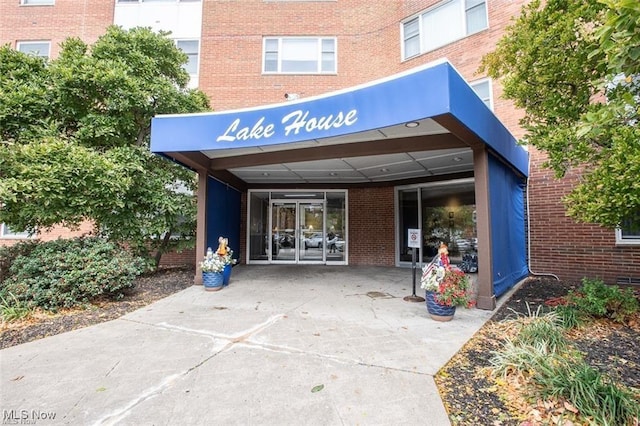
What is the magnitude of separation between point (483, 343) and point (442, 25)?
402 inches

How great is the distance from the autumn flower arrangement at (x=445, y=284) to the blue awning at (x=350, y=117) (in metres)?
2.13

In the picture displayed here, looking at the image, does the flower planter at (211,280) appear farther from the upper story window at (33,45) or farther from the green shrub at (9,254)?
the upper story window at (33,45)

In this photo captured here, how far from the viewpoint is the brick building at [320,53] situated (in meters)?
9.60

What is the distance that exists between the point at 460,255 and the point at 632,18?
868 cm

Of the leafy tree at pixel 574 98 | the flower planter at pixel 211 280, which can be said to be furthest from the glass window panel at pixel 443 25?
the flower planter at pixel 211 280

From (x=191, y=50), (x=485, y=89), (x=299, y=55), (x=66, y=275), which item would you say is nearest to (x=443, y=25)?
(x=485, y=89)

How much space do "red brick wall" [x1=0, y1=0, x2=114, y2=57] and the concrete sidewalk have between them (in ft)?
39.4

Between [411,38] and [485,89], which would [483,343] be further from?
[411,38]

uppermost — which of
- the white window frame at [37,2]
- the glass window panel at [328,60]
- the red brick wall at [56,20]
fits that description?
the white window frame at [37,2]

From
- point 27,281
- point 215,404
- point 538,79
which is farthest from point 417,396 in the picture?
point 27,281

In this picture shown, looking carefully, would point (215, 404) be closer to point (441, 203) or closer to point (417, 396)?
point (417, 396)

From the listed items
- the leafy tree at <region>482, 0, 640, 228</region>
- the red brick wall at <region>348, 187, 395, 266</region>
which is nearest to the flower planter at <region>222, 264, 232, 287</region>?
the red brick wall at <region>348, 187, 395, 266</region>

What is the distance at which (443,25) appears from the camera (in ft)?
33.3

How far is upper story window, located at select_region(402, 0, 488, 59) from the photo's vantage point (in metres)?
9.54
